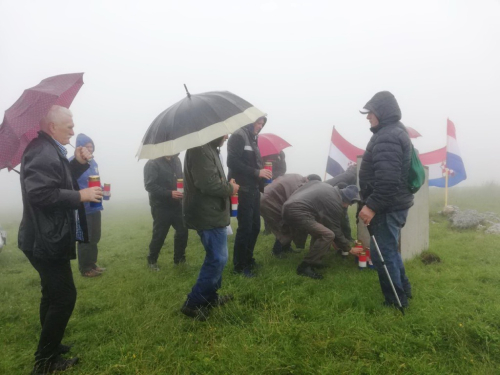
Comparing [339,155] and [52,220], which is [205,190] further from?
[339,155]

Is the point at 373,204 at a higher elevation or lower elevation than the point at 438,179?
higher

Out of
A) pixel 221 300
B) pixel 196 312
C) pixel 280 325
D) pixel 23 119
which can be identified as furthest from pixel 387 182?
pixel 23 119

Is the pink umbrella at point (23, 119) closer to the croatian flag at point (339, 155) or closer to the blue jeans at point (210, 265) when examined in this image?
the blue jeans at point (210, 265)

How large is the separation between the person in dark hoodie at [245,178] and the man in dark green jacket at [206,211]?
41.6 inches

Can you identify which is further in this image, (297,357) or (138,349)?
(138,349)

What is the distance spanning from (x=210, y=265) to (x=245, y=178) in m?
1.56

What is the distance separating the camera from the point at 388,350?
286 centimetres

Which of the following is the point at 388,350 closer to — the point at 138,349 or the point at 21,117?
the point at 138,349

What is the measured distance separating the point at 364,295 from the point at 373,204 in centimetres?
123

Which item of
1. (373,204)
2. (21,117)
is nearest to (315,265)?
(373,204)

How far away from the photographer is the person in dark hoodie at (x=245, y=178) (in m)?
4.69

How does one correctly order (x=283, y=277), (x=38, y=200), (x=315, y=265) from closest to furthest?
1. (x=38, y=200)
2. (x=283, y=277)
3. (x=315, y=265)

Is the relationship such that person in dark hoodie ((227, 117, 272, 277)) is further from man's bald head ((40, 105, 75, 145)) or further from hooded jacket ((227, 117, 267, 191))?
man's bald head ((40, 105, 75, 145))

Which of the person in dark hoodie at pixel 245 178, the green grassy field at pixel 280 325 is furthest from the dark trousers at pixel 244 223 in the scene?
the green grassy field at pixel 280 325
